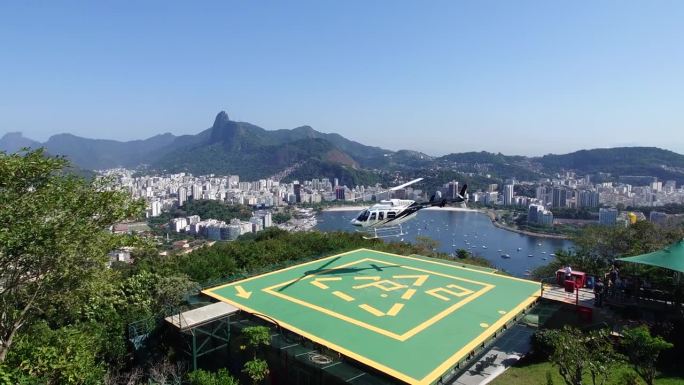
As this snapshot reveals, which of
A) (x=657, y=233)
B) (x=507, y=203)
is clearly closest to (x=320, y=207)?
(x=507, y=203)

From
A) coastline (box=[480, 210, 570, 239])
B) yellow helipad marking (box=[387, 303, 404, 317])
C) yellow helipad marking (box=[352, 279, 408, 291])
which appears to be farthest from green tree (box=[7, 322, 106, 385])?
coastline (box=[480, 210, 570, 239])

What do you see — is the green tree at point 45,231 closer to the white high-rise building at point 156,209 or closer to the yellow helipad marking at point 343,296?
the yellow helipad marking at point 343,296

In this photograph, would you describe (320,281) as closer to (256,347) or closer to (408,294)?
(408,294)

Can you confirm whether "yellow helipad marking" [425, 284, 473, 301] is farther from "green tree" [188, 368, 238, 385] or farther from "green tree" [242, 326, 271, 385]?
"green tree" [188, 368, 238, 385]

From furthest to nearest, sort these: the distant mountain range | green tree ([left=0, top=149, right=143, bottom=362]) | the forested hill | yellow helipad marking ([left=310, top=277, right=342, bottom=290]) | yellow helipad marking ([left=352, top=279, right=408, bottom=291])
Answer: the distant mountain range < the forested hill < yellow helipad marking ([left=310, top=277, right=342, bottom=290]) < yellow helipad marking ([left=352, top=279, right=408, bottom=291]) < green tree ([left=0, top=149, right=143, bottom=362])

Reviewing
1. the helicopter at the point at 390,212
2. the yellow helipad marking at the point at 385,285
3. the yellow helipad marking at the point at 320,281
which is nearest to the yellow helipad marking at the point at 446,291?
the yellow helipad marking at the point at 385,285

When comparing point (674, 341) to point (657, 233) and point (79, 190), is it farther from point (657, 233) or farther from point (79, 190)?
point (79, 190)
